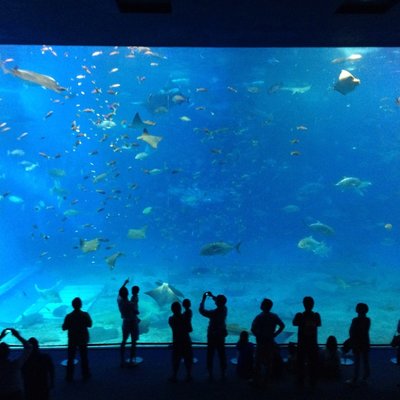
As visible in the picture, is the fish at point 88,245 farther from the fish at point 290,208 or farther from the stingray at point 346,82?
the fish at point 290,208

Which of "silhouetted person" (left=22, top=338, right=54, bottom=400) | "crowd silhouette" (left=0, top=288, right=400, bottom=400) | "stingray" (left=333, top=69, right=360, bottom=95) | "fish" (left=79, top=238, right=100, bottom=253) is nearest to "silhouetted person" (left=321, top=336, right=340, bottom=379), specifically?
"crowd silhouette" (left=0, top=288, right=400, bottom=400)

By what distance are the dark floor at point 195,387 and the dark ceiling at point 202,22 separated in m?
3.95

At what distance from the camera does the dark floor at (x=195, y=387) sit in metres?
4.04

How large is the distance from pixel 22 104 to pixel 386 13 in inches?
1582

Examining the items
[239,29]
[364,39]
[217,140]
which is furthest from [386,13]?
[217,140]

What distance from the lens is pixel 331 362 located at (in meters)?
4.46

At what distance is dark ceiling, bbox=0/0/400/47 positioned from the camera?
379 centimetres

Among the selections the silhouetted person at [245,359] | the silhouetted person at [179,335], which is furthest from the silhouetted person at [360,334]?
the silhouetted person at [179,335]

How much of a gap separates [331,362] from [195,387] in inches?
62.9

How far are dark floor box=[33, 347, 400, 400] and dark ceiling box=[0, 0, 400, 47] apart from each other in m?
3.95

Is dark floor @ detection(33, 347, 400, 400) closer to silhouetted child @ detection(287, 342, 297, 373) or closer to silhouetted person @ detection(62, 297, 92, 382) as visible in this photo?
silhouetted child @ detection(287, 342, 297, 373)

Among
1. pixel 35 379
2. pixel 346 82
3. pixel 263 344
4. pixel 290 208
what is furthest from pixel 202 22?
pixel 290 208

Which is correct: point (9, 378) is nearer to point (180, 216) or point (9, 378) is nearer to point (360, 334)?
point (360, 334)

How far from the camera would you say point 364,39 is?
484 cm
